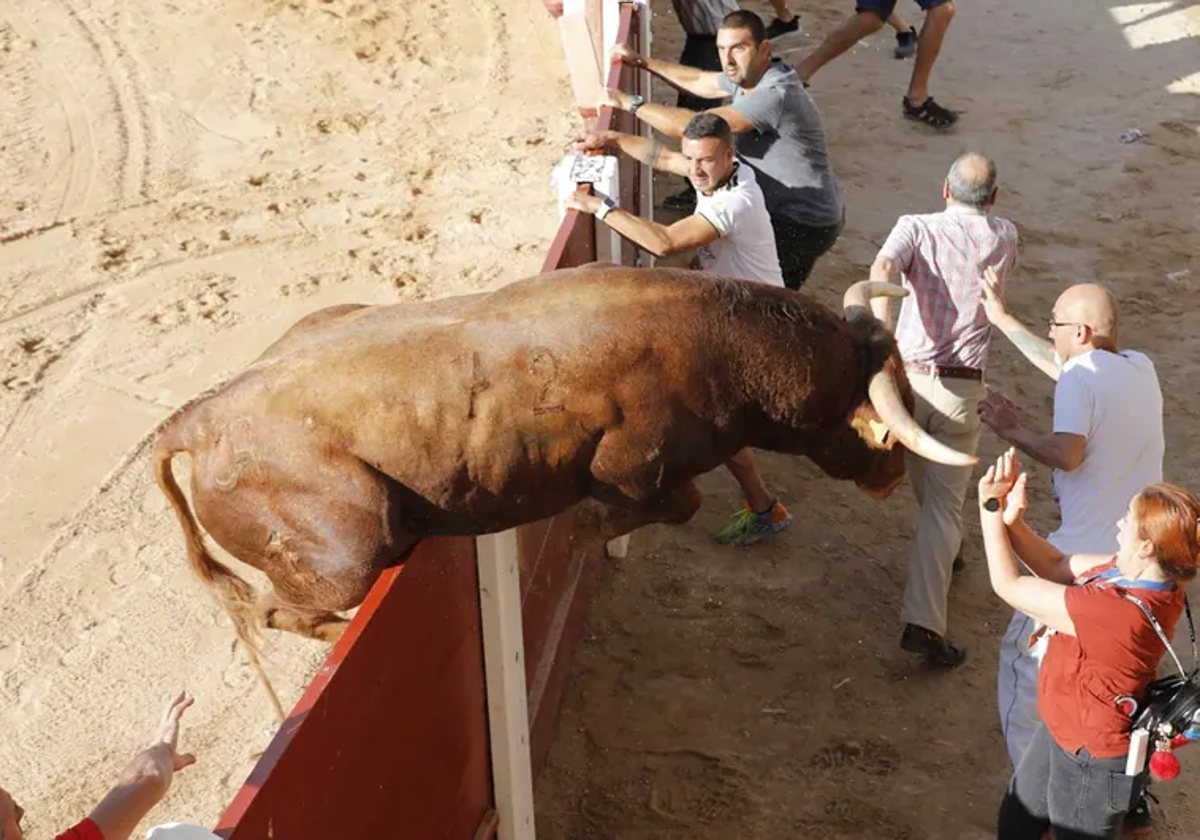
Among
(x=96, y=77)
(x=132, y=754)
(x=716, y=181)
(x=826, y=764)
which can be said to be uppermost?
(x=716, y=181)

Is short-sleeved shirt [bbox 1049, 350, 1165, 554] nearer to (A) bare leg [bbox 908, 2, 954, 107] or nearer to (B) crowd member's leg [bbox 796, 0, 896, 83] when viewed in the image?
(B) crowd member's leg [bbox 796, 0, 896, 83]

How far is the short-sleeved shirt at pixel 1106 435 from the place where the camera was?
171 inches

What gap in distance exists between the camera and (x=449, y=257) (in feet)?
26.8

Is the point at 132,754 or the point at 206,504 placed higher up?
the point at 206,504

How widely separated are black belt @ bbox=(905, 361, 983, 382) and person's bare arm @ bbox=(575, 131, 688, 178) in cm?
151

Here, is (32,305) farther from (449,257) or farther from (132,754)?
(132,754)

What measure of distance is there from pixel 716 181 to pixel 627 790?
240cm

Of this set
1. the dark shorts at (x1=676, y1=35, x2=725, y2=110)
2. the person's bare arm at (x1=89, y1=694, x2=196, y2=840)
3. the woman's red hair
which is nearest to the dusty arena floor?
the dark shorts at (x1=676, y1=35, x2=725, y2=110)

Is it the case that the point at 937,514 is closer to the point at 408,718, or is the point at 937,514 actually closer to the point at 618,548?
the point at 618,548

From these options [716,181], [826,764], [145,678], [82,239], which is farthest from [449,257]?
[826,764]

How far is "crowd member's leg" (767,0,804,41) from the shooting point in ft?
38.0

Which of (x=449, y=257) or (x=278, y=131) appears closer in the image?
(x=449, y=257)

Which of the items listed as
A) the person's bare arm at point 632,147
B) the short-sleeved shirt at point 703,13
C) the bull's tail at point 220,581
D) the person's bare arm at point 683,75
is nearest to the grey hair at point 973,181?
the person's bare arm at point 632,147

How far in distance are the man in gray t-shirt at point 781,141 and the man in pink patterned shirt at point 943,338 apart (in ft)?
2.90
